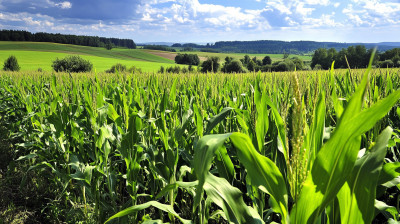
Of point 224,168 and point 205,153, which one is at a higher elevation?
point 205,153

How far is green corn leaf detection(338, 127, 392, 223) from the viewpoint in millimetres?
834

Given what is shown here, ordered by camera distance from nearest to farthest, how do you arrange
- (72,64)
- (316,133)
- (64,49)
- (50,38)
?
(316,133)
(72,64)
(64,49)
(50,38)

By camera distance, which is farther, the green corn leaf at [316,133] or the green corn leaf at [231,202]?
the green corn leaf at [231,202]

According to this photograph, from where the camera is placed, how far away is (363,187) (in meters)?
0.94

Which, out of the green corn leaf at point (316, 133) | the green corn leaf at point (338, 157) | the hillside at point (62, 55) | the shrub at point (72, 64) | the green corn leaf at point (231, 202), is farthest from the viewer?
the hillside at point (62, 55)

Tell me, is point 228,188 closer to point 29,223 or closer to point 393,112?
point 29,223

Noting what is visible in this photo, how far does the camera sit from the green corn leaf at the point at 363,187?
83cm

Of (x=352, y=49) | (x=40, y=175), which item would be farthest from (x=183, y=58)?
(x=40, y=175)

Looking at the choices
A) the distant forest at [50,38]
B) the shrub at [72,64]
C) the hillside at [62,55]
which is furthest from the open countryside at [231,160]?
the distant forest at [50,38]

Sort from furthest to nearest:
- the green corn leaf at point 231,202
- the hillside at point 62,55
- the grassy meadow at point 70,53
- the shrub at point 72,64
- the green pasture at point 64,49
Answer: the green pasture at point 64,49 < the grassy meadow at point 70,53 < the hillside at point 62,55 < the shrub at point 72,64 < the green corn leaf at point 231,202

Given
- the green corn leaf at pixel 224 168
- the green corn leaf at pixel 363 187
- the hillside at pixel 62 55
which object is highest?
the hillside at pixel 62 55

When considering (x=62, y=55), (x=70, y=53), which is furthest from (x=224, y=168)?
(x=70, y=53)

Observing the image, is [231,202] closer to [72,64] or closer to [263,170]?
[263,170]

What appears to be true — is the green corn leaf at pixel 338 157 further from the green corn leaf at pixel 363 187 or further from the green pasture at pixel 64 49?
the green pasture at pixel 64 49
